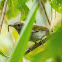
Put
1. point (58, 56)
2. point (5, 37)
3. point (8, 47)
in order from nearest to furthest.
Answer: point (58, 56)
point (8, 47)
point (5, 37)

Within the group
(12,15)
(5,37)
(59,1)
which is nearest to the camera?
(59,1)

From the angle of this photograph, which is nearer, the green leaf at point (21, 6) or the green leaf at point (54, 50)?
the green leaf at point (54, 50)

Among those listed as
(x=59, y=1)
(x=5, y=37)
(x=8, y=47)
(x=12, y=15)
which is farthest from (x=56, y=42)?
(x=5, y=37)

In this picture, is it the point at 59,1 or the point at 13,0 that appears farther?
the point at 13,0

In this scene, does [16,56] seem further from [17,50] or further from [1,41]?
[1,41]

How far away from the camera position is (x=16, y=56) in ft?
0.66

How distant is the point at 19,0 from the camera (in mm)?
1160

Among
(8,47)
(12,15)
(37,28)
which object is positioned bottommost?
(8,47)

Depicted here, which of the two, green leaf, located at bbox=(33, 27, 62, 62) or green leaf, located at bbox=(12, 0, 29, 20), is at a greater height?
green leaf, located at bbox=(33, 27, 62, 62)

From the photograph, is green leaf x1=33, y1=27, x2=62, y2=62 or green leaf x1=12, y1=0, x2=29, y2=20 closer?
Answer: green leaf x1=33, y1=27, x2=62, y2=62

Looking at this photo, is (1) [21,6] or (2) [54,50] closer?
(2) [54,50]

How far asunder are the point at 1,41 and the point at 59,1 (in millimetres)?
1433

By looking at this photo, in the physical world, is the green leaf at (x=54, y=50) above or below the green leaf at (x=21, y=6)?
above

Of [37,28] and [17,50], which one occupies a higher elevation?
[17,50]
